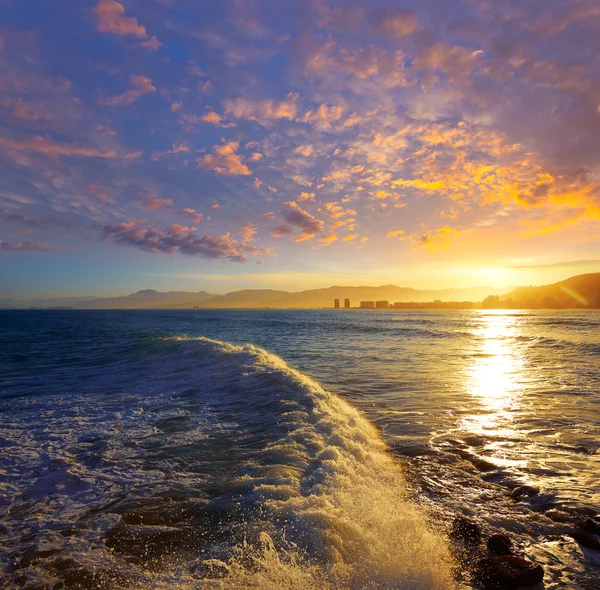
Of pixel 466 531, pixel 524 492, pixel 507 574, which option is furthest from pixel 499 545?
pixel 524 492

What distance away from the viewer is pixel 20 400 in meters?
14.6

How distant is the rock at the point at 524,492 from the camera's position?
642 cm

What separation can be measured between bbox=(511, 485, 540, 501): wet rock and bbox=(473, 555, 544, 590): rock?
2206mm

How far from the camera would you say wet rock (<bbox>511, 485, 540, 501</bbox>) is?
6422mm

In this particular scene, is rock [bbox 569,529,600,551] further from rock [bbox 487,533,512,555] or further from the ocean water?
rock [bbox 487,533,512,555]

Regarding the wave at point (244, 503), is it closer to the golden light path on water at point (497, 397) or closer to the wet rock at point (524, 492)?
the wet rock at point (524, 492)

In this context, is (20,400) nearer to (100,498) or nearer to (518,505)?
(100,498)

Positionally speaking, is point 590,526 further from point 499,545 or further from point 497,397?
point 497,397

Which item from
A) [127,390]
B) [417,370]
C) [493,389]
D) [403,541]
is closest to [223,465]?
[403,541]

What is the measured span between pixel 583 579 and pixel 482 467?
340 centimetres

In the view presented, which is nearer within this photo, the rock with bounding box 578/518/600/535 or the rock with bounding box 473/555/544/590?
the rock with bounding box 473/555/544/590

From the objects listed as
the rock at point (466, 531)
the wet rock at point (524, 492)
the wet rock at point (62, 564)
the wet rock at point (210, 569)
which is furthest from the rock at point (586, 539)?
the wet rock at point (62, 564)

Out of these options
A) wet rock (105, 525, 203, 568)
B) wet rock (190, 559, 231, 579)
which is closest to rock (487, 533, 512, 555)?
wet rock (190, 559, 231, 579)

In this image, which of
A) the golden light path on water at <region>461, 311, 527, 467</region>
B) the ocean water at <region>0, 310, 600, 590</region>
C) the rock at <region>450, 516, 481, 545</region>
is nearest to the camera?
the ocean water at <region>0, 310, 600, 590</region>
